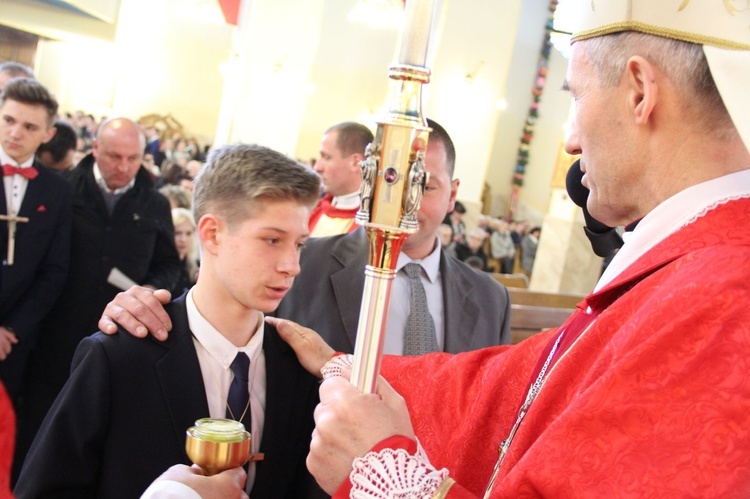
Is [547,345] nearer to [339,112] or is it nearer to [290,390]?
[290,390]

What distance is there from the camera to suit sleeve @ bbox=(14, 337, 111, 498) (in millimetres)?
1768

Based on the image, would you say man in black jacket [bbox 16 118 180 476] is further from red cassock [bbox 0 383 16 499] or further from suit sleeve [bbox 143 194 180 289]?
red cassock [bbox 0 383 16 499]

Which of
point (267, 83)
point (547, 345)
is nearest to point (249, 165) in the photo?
point (547, 345)

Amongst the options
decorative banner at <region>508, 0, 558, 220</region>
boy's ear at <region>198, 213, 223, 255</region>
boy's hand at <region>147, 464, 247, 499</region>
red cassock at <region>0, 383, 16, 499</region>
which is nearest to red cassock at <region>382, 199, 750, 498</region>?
boy's hand at <region>147, 464, 247, 499</region>

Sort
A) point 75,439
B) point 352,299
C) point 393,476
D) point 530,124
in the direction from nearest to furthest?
point 393,476
point 75,439
point 352,299
point 530,124

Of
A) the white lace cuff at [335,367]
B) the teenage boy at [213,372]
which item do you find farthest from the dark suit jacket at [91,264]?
the white lace cuff at [335,367]

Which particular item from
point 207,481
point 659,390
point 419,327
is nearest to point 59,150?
point 419,327

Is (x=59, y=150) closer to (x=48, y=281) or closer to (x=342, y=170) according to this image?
(x=48, y=281)

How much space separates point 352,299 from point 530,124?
18.5m

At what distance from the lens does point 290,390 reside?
211 cm

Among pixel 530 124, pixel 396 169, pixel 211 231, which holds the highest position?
pixel 530 124

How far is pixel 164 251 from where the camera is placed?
14.8 ft

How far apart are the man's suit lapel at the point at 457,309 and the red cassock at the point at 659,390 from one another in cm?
161

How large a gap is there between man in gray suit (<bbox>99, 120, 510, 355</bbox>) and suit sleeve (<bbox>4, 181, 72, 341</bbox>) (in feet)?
5.27
